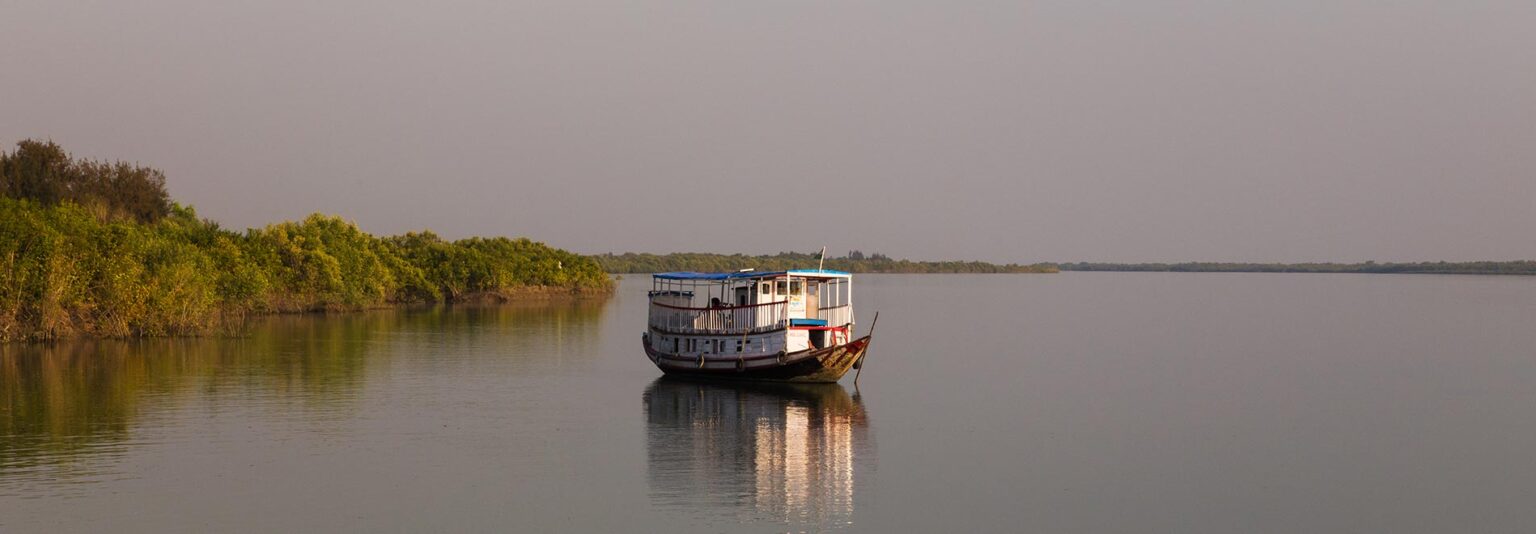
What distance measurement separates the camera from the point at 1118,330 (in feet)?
257

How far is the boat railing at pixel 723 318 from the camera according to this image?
41625 mm

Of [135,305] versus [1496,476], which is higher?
[135,305]

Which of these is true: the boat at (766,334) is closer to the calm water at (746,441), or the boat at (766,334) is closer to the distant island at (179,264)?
the calm water at (746,441)

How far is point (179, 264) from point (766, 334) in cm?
2756

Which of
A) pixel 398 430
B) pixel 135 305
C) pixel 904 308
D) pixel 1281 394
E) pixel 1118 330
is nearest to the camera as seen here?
pixel 398 430

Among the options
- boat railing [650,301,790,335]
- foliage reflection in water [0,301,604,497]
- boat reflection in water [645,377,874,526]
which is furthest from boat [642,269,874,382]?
foliage reflection in water [0,301,604,497]

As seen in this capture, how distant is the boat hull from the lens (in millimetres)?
41031

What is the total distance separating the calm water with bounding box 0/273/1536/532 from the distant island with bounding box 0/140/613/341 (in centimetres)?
226

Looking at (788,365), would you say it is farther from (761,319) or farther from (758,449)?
(758,449)

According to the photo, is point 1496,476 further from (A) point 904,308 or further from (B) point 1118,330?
(A) point 904,308

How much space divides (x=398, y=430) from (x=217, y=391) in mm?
9292

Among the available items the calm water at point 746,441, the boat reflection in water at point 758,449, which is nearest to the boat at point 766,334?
the boat reflection in water at point 758,449

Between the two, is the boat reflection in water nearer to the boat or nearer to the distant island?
the boat

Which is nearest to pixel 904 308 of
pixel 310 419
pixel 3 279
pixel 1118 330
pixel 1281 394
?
pixel 1118 330
